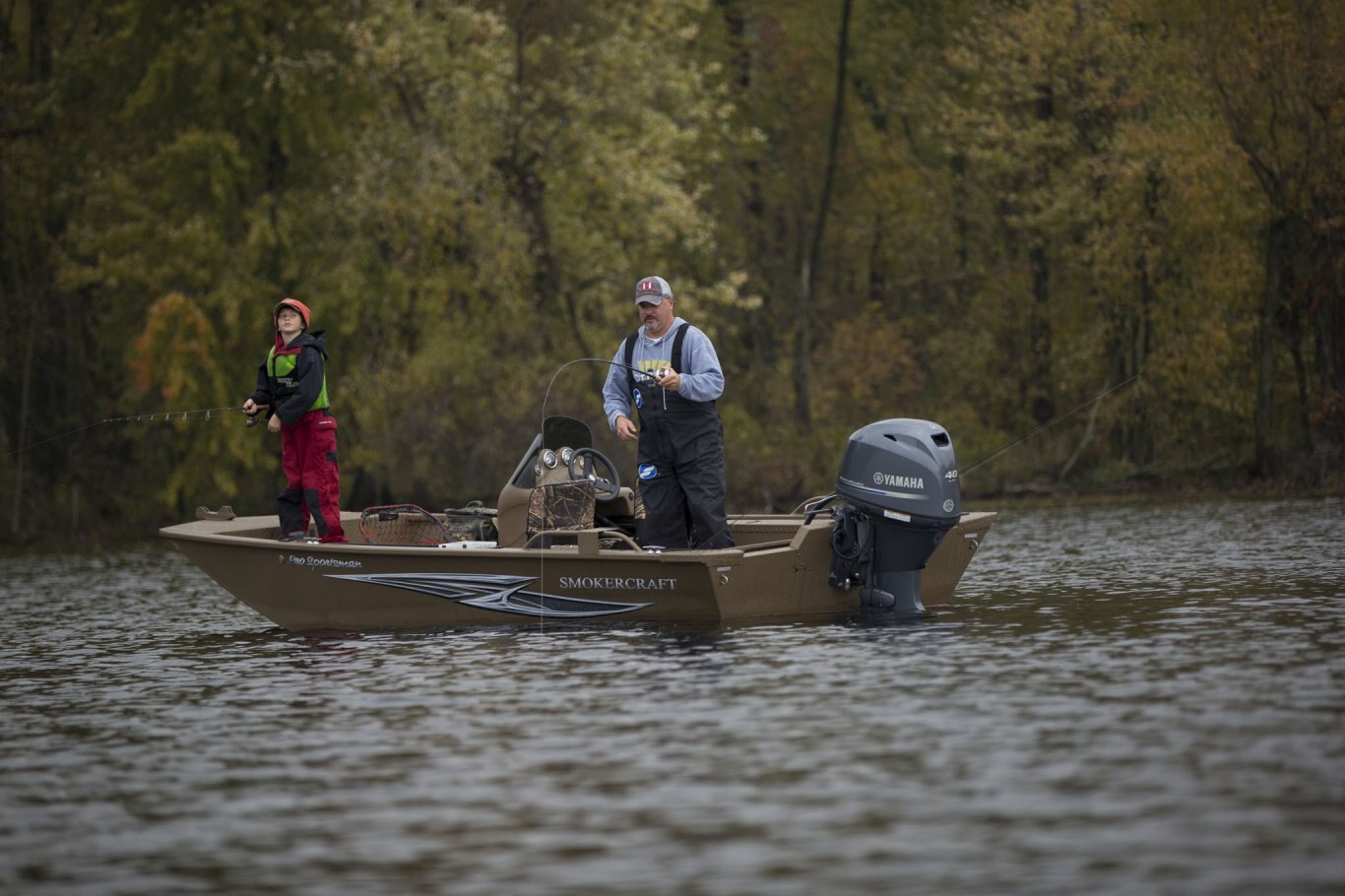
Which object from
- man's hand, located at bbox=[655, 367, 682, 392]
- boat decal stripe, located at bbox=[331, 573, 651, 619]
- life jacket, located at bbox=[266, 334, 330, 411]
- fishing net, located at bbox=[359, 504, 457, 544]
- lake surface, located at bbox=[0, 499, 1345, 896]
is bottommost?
lake surface, located at bbox=[0, 499, 1345, 896]

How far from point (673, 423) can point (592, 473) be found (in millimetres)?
1277

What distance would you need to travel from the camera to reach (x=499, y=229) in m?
30.6

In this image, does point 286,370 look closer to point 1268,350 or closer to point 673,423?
point 673,423

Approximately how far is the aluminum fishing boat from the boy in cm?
28

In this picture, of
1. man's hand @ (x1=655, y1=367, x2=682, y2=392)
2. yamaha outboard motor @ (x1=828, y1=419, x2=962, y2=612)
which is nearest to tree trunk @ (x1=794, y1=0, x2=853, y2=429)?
yamaha outboard motor @ (x1=828, y1=419, x2=962, y2=612)

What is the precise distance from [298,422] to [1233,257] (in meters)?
→ 20.2

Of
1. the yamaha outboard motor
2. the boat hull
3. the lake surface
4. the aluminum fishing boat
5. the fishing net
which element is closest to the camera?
the lake surface

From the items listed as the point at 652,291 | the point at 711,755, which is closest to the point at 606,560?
the point at 652,291

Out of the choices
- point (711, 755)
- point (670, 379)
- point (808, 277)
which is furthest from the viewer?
point (808, 277)

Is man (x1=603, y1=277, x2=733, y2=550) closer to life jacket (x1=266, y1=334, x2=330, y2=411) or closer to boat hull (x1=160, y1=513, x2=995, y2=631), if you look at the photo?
boat hull (x1=160, y1=513, x2=995, y2=631)

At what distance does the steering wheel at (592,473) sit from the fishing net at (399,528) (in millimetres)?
1424

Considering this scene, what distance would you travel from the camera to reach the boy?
13.8 meters

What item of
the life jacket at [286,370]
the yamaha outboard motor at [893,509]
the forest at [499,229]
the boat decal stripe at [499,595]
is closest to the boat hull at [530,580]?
the boat decal stripe at [499,595]

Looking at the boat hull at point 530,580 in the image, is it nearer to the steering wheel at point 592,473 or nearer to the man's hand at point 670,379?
the steering wheel at point 592,473
